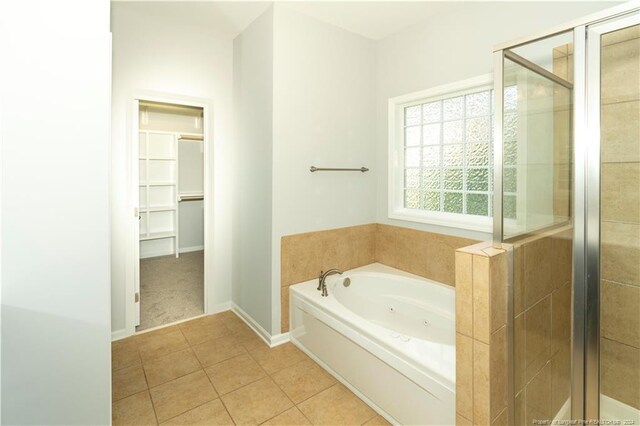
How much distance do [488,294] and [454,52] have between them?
197cm

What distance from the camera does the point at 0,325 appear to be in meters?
1.26

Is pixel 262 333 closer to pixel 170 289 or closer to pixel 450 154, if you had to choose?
pixel 170 289

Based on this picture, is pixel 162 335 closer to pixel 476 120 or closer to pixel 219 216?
pixel 219 216

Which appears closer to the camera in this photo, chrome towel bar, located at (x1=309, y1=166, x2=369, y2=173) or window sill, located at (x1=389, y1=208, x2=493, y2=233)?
window sill, located at (x1=389, y1=208, x2=493, y2=233)

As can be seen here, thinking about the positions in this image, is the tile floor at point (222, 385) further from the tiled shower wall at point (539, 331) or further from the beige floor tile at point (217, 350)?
the tiled shower wall at point (539, 331)

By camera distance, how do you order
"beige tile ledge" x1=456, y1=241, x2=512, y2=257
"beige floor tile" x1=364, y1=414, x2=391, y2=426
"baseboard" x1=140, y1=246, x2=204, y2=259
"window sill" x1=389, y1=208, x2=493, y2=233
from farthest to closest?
1. "baseboard" x1=140, y1=246, x2=204, y2=259
2. "window sill" x1=389, y1=208, x2=493, y2=233
3. "beige floor tile" x1=364, y1=414, x2=391, y2=426
4. "beige tile ledge" x1=456, y1=241, x2=512, y2=257

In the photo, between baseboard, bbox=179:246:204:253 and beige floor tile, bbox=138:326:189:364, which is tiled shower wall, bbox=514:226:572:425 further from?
baseboard, bbox=179:246:204:253

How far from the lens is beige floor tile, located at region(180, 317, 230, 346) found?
2.64 metres

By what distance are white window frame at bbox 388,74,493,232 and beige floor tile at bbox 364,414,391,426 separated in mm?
1454

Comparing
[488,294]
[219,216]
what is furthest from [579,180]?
[219,216]

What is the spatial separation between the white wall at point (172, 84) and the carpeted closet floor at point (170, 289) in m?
0.31

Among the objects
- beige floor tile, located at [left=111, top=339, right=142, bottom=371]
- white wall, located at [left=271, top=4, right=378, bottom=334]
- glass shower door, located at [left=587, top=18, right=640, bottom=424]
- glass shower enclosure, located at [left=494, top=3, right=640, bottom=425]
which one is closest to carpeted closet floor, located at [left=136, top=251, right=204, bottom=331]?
beige floor tile, located at [left=111, top=339, right=142, bottom=371]

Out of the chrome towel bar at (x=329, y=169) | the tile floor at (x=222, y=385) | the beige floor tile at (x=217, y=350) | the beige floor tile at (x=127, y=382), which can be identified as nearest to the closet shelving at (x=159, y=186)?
the tile floor at (x=222, y=385)

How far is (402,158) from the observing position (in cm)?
300
